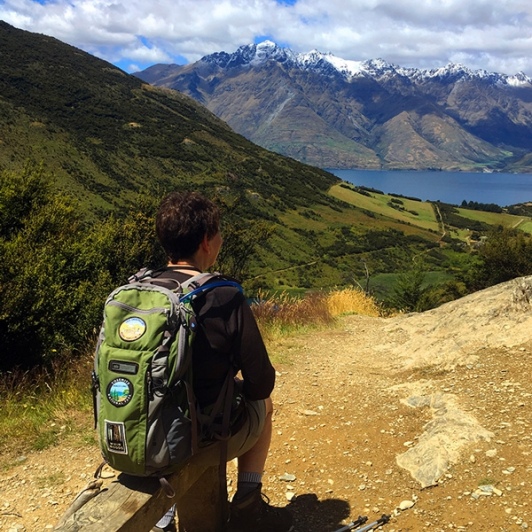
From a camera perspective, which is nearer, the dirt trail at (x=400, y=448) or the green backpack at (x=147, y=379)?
the green backpack at (x=147, y=379)

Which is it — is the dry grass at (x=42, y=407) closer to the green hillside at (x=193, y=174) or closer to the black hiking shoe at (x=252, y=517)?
the black hiking shoe at (x=252, y=517)

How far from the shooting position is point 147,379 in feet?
6.82

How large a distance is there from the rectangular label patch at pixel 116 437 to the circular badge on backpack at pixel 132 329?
1.28 feet

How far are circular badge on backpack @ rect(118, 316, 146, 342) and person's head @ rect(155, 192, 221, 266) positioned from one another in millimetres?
448

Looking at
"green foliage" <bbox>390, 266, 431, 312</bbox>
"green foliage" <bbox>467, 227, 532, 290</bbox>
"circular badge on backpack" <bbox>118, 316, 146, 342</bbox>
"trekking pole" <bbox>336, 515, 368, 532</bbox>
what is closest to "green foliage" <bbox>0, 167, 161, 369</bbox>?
"trekking pole" <bbox>336, 515, 368, 532</bbox>

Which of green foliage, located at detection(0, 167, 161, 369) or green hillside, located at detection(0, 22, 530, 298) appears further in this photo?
green hillside, located at detection(0, 22, 530, 298)

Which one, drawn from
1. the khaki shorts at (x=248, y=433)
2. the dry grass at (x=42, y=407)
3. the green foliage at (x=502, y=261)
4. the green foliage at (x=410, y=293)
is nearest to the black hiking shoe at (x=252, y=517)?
the khaki shorts at (x=248, y=433)

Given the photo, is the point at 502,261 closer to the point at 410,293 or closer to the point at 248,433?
the point at 410,293

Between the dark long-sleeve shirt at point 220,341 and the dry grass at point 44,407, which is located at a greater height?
the dark long-sleeve shirt at point 220,341

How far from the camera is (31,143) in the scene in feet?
331

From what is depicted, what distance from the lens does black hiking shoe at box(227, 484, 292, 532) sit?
9.23 ft

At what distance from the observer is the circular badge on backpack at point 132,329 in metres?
2.11

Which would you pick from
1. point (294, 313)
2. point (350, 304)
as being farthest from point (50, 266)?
point (350, 304)

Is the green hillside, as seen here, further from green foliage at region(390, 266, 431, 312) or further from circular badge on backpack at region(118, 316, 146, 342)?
circular badge on backpack at region(118, 316, 146, 342)
